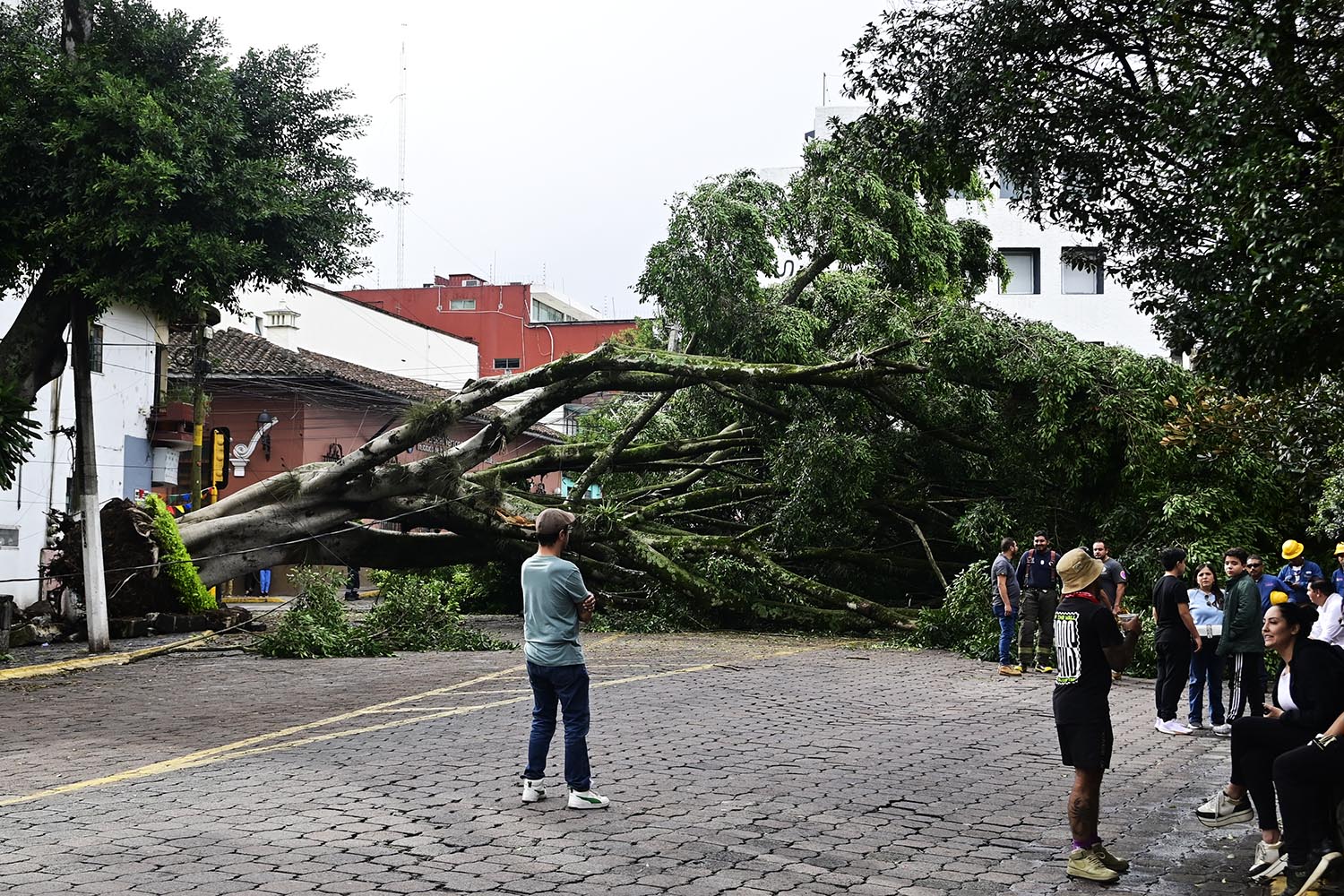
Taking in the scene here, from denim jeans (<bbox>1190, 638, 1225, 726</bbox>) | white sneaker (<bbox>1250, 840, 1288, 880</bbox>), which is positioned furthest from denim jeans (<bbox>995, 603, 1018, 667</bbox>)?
white sneaker (<bbox>1250, 840, 1288, 880</bbox>)

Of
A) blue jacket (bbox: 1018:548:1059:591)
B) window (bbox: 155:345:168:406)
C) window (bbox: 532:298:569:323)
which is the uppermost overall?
window (bbox: 532:298:569:323)

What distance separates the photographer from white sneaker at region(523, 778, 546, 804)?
24.2 feet

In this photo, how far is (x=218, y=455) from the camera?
32.8m

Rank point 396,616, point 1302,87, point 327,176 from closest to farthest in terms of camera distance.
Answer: point 1302,87
point 327,176
point 396,616

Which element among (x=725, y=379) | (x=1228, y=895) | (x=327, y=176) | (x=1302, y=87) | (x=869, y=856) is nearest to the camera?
(x=1228, y=895)

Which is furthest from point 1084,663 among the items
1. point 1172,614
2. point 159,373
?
point 159,373

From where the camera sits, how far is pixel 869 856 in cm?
639

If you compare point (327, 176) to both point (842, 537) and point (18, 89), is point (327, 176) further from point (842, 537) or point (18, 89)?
point (842, 537)

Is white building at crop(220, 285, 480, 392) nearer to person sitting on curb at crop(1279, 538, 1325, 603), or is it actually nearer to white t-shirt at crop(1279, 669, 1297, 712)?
person sitting on curb at crop(1279, 538, 1325, 603)

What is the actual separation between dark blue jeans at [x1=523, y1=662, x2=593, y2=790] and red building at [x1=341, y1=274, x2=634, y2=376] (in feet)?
179

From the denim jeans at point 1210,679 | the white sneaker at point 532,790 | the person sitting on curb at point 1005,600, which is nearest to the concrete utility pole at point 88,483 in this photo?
the white sneaker at point 532,790

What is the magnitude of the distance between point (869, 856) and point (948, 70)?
21.6 ft

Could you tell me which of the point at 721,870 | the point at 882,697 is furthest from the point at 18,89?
the point at 721,870

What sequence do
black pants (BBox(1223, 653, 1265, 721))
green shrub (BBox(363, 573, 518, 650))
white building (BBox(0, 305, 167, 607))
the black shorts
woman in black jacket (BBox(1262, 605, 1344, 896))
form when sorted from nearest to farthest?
1. woman in black jacket (BBox(1262, 605, 1344, 896))
2. the black shorts
3. black pants (BBox(1223, 653, 1265, 721))
4. green shrub (BBox(363, 573, 518, 650))
5. white building (BBox(0, 305, 167, 607))
